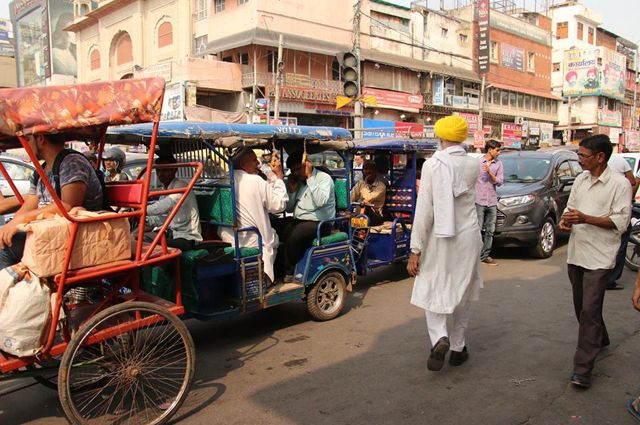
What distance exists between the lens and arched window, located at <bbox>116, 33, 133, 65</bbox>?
111 ft

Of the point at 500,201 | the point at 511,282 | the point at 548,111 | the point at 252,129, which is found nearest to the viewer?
the point at 252,129

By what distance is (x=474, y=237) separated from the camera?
4012 millimetres

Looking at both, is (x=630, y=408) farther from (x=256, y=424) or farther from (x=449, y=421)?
(x=256, y=424)

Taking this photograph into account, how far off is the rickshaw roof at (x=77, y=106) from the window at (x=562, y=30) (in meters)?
57.2

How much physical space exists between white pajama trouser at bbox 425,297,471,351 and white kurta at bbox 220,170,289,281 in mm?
1615

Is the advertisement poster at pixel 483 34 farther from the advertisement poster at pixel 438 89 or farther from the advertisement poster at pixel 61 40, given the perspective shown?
the advertisement poster at pixel 61 40

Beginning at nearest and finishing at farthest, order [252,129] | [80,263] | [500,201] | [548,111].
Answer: [80,263], [252,129], [500,201], [548,111]

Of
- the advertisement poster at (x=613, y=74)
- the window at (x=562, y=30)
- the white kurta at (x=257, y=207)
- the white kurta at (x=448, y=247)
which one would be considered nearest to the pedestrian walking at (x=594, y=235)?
the white kurta at (x=448, y=247)

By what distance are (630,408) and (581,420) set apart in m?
0.34

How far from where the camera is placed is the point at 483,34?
36688mm

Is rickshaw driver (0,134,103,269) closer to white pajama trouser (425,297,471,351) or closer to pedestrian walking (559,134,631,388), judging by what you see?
white pajama trouser (425,297,471,351)

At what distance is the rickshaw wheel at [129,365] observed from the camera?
324 cm

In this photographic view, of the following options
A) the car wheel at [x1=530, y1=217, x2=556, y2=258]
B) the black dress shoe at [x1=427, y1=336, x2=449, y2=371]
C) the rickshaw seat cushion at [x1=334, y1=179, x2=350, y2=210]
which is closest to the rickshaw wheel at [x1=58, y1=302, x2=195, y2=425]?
the black dress shoe at [x1=427, y1=336, x2=449, y2=371]

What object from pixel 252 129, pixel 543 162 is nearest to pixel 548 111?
pixel 543 162
